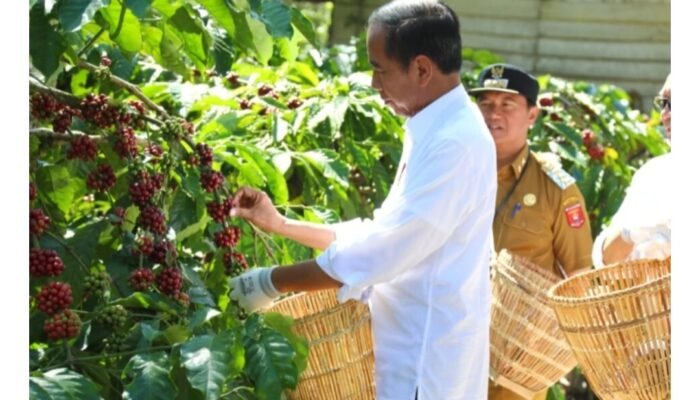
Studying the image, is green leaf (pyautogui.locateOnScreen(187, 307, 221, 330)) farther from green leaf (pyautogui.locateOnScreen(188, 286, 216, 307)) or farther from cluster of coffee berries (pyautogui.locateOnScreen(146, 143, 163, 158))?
cluster of coffee berries (pyautogui.locateOnScreen(146, 143, 163, 158))

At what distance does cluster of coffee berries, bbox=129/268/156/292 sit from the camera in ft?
11.1

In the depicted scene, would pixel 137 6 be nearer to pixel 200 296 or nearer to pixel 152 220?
pixel 152 220

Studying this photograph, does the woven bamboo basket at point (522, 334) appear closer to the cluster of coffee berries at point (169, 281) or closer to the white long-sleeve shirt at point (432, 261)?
the white long-sleeve shirt at point (432, 261)

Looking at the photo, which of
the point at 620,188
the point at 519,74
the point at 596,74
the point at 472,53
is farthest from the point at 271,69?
the point at 596,74

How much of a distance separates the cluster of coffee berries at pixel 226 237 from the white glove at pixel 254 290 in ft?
0.60

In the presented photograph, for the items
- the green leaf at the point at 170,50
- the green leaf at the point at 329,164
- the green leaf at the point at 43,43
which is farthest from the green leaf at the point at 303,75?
the green leaf at the point at 43,43

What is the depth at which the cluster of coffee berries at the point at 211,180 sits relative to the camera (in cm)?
370

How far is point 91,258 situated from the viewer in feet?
12.0

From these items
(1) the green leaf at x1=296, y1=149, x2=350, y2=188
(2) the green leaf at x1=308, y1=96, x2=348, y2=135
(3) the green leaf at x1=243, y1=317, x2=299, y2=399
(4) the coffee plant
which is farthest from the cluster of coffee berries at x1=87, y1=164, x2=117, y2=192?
(2) the green leaf at x1=308, y1=96, x2=348, y2=135

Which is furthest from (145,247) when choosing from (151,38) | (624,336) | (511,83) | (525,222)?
(511,83)

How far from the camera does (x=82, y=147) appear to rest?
140 inches

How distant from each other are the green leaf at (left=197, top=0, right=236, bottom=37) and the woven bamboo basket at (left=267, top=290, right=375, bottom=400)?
0.71 m

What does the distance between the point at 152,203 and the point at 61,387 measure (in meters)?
0.71
